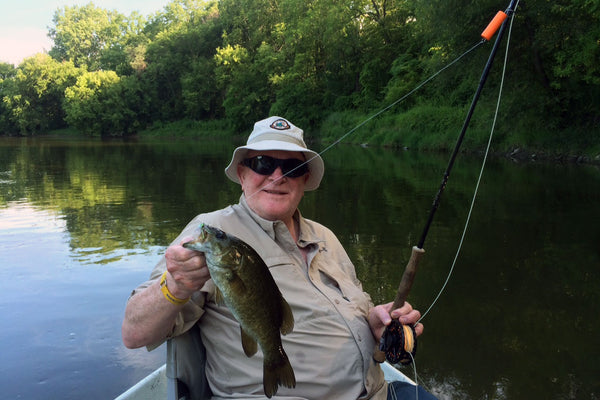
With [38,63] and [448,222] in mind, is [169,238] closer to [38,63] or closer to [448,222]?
[448,222]

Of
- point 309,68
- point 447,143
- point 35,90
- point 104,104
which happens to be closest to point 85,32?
point 35,90

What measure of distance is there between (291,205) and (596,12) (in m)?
16.9

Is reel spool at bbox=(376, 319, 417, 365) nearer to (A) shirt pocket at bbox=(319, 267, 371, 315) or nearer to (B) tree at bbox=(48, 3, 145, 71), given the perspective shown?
(A) shirt pocket at bbox=(319, 267, 371, 315)

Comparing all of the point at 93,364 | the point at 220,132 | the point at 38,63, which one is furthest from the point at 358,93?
the point at 38,63

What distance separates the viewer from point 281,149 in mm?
2607

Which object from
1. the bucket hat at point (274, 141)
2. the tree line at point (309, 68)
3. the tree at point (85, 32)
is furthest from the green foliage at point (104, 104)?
A: the bucket hat at point (274, 141)

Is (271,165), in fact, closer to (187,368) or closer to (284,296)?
(284,296)

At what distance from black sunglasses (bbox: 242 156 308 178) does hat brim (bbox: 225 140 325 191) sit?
7 cm

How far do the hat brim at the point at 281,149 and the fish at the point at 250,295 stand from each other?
91cm

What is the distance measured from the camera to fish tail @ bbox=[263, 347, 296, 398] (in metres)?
1.92

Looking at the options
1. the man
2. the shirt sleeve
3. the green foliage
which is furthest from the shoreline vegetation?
the shirt sleeve

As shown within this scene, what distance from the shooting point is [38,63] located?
2486 inches

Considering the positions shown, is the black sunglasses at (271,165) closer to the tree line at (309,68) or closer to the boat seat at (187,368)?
the boat seat at (187,368)

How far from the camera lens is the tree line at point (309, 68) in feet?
63.4
